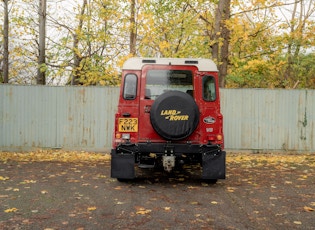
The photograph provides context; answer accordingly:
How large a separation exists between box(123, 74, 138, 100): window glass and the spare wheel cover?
759 millimetres

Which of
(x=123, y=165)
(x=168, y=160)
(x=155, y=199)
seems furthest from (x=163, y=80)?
(x=155, y=199)

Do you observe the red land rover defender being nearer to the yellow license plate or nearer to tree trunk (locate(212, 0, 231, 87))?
the yellow license plate

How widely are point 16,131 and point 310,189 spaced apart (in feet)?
35.1

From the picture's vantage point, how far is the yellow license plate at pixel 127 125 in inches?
326

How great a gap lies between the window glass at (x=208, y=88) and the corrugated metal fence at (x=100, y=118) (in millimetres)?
5940

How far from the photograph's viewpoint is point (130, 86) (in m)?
8.52

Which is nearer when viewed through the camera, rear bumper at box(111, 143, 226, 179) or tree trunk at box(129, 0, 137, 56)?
rear bumper at box(111, 143, 226, 179)

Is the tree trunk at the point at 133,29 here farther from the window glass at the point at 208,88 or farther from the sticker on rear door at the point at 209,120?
the sticker on rear door at the point at 209,120

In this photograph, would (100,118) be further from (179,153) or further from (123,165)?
(179,153)

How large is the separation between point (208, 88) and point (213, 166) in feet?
5.82

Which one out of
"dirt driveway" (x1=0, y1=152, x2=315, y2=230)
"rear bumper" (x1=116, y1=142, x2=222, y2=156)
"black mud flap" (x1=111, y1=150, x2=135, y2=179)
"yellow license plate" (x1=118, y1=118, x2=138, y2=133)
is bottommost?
"dirt driveway" (x1=0, y1=152, x2=315, y2=230)

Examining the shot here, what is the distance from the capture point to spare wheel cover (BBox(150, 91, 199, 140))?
7.79m

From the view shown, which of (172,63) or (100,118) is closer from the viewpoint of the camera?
(172,63)

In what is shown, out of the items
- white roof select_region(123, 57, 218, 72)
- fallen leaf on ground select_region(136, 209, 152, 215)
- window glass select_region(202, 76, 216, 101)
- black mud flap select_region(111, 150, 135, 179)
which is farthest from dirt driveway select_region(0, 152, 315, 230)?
white roof select_region(123, 57, 218, 72)
